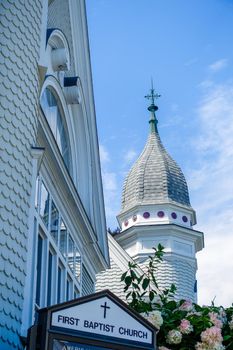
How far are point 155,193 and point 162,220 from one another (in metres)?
1.46

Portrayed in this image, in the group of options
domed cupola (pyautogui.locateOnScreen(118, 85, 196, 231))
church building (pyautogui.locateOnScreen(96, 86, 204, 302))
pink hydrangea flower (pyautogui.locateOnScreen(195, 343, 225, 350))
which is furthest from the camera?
domed cupola (pyautogui.locateOnScreen(118, 85, 196, 231))

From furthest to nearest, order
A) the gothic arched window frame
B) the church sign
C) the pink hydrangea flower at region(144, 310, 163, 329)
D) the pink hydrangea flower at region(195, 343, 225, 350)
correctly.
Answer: the gothic arched window frame, the pink hydrangea flower at region(144, 310, 163, 329), the pink hydrangea flower at region(195, 343, 225, 350), the church sign

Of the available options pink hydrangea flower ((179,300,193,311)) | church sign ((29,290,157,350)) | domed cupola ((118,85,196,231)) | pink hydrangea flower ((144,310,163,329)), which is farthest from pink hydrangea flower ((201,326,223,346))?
domed cupola ((118,85,196,231))

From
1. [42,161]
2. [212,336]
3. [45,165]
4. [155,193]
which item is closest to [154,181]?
[155,193]

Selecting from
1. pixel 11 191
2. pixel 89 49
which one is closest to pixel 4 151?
pixel 11 191

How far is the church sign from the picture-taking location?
5.95 meters

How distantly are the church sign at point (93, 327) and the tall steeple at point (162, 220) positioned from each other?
19021 millimetres

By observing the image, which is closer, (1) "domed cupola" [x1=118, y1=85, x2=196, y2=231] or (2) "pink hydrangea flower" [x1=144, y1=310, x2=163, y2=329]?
(2) "pink hydrangea flower" [x1=144, y1=310, x2=163, y2=329]

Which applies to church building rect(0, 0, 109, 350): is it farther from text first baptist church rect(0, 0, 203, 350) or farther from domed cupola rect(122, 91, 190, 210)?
domed cupola rect(122, 91, 190, 210)

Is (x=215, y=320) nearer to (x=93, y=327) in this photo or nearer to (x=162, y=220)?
(x=93, y=327)

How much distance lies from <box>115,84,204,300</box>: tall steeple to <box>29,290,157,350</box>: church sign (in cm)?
1902

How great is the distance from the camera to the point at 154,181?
91.8ft

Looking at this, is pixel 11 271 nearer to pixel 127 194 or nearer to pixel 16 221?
pixel 16 221

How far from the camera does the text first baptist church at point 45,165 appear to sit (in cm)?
761
